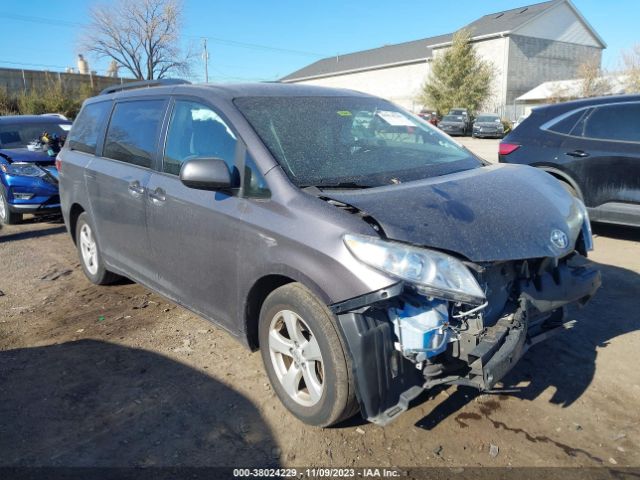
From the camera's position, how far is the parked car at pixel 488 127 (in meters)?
30.9

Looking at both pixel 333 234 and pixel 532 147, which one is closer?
pixel 333 234

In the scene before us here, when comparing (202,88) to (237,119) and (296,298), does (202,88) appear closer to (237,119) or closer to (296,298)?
(237,119)

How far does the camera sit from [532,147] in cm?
676

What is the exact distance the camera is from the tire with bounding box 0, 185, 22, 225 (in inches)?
319

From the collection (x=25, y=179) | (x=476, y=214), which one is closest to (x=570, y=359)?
(x=476, y=214)

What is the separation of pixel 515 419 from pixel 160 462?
1926 mm

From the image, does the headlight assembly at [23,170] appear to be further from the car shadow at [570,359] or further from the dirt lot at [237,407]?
the car shadow at [570,359]

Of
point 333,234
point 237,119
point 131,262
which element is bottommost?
point 131,262

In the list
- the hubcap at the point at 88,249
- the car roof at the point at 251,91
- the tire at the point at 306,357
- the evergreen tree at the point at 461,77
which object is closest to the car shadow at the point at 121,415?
the tire at the point at 306,357

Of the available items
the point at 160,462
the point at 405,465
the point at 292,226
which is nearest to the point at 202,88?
the point at 292,226

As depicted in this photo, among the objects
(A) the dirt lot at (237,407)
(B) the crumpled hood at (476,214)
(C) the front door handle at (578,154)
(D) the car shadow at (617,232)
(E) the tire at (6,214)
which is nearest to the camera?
(B) the crumpled hood at (476,214)

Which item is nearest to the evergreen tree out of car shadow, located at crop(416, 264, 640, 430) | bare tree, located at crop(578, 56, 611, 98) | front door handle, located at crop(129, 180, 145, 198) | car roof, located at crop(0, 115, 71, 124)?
bare tree, located at crop(578, 56, 611, 98)

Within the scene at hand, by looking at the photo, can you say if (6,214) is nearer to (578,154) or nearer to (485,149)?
(578,154)

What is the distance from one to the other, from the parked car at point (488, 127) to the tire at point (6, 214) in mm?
27727
